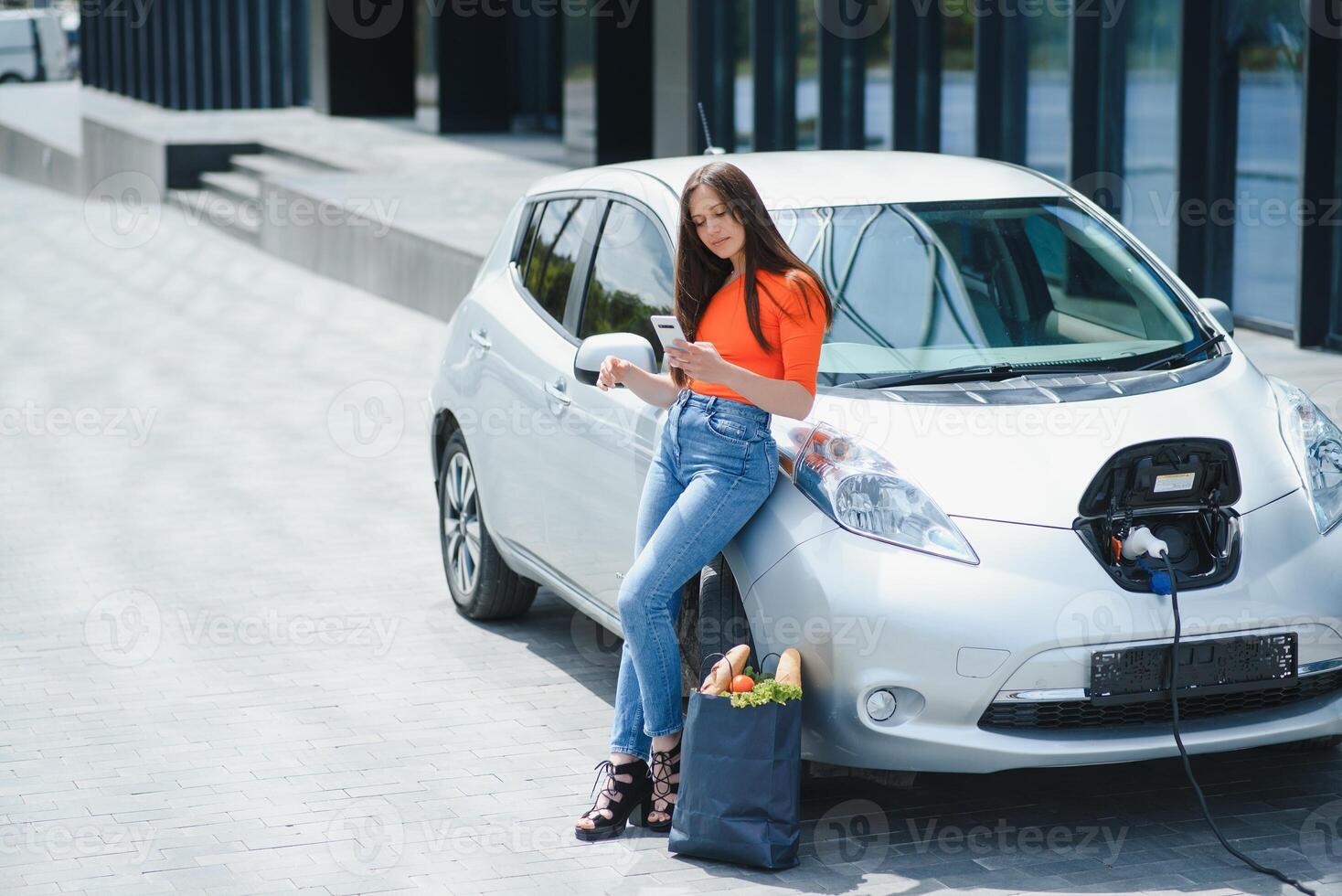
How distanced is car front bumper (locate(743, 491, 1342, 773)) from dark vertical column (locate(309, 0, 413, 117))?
2629cm

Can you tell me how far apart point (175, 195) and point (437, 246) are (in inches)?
435

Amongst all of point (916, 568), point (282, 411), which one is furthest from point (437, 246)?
point (916, 568)

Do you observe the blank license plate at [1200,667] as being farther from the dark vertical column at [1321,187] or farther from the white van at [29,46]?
the white van at [29,46]

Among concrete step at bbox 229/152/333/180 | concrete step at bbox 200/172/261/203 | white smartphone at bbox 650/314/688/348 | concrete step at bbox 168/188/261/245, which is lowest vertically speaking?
concrete step at bbox 168/188/261/245

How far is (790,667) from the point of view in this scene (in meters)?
4.91

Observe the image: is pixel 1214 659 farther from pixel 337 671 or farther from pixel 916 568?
pixel 337 671

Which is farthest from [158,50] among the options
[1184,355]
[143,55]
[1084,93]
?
[1184,355]

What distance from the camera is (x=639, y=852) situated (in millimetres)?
5133

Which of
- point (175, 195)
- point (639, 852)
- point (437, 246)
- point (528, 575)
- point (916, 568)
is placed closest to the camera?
point (916, 568)

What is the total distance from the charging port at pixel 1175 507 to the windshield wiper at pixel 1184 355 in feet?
1.90

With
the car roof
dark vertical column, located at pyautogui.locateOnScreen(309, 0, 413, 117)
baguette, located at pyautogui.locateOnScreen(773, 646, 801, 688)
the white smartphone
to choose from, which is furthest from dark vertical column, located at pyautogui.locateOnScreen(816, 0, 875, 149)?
baguette, located at pyautogui.locateOnScreen(773, 646, 801, 688)

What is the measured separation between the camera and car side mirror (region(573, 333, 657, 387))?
538cm

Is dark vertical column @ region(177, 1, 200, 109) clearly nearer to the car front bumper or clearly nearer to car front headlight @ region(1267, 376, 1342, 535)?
car front headlight @ region(1267, 376, 1342, 535)

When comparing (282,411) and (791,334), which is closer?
(791,334)
